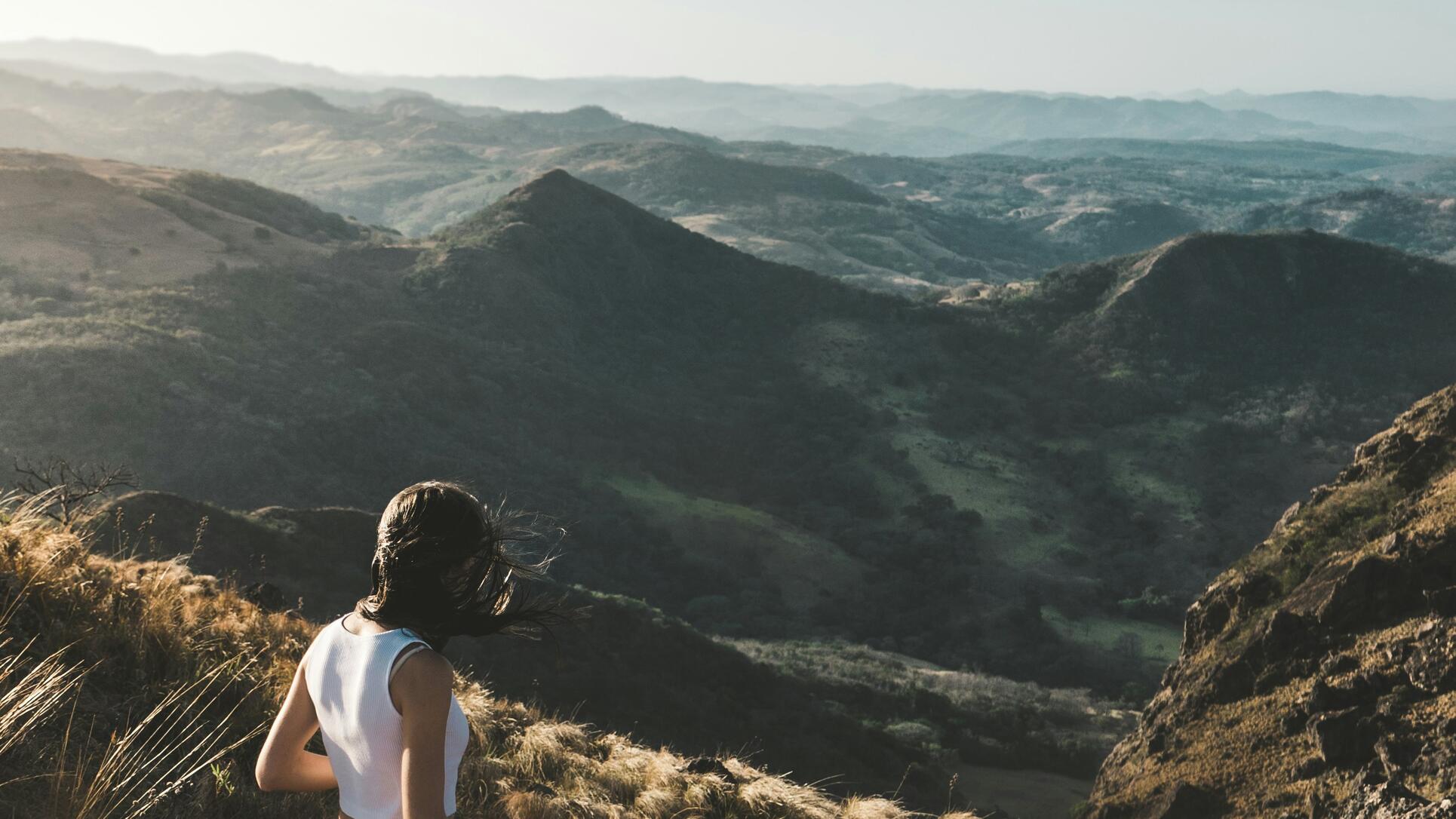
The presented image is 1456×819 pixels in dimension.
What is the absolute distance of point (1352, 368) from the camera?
81.5 meters

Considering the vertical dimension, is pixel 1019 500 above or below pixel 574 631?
below

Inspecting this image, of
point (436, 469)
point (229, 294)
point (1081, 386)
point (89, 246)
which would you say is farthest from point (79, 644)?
point (1081, 386)

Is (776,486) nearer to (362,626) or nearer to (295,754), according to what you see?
(295,754)

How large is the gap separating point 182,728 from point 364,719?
3632 mm

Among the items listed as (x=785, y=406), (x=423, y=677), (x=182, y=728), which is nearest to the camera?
(x=423, y=677)

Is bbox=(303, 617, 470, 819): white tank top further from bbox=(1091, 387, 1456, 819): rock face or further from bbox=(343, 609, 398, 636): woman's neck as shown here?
bbox=(1091, 387, 1456, 819): rock face

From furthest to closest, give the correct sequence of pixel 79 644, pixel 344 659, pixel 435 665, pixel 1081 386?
pixel 1081 386 → pixel 79 644 → pixel 344 659 → pixel 435 665

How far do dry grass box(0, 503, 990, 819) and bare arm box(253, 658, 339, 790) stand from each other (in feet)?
2.34

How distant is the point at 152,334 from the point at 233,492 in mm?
14471

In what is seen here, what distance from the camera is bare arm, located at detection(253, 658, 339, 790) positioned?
2.85m

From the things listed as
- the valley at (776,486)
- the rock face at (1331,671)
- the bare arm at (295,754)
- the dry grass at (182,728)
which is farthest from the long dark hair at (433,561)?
the rock face at (1331,671)

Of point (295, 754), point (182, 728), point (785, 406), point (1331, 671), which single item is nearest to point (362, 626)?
point (295, 754)

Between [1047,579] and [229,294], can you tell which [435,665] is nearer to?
[1047,579]

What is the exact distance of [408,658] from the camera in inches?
96.3
